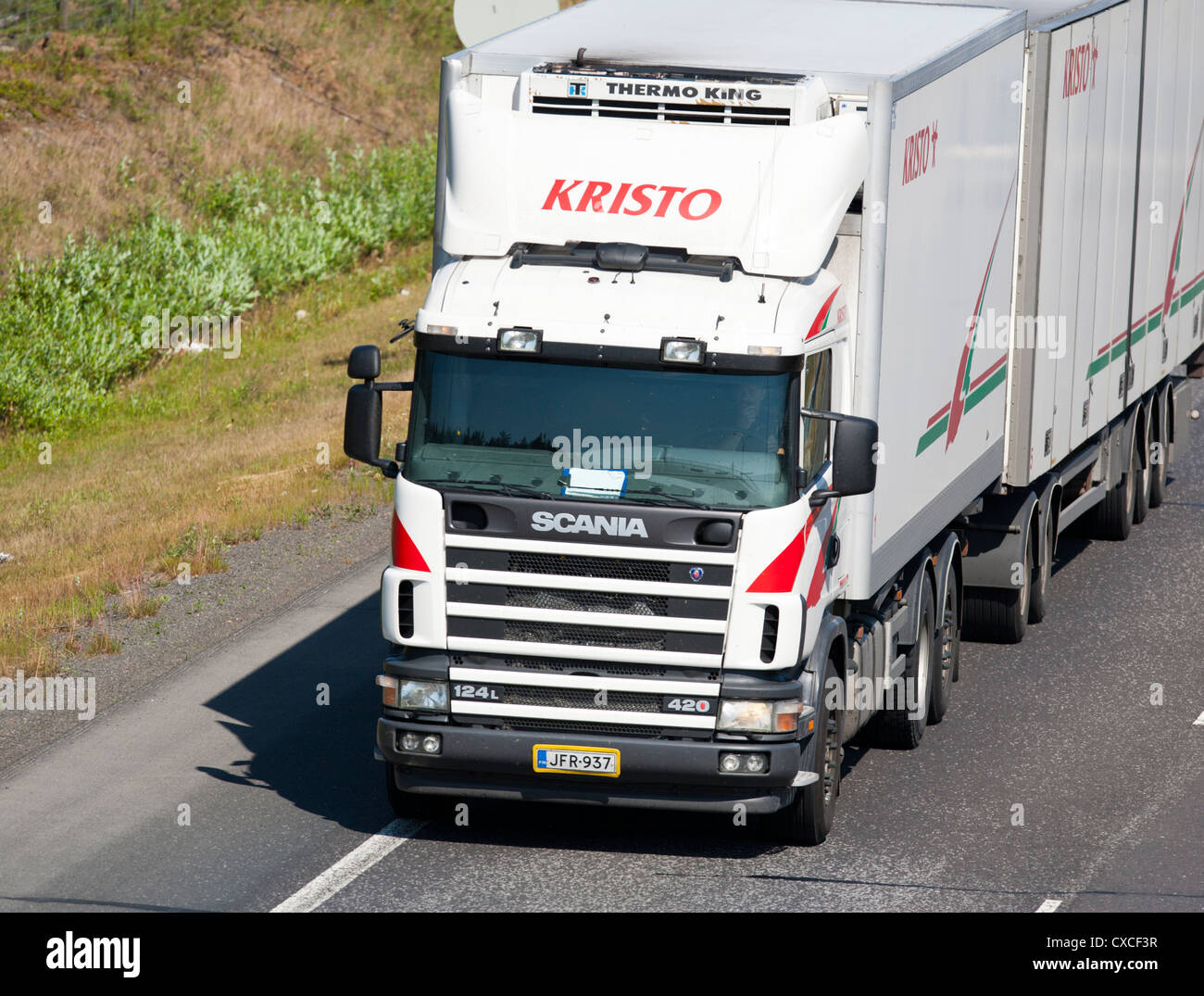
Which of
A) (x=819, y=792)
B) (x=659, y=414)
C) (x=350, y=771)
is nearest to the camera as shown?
(x=659, y=414)

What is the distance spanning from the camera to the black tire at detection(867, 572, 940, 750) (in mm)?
12164

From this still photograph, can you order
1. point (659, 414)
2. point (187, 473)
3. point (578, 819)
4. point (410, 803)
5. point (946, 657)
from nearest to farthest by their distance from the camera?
point (659, 414), point (410, 803), point (578, 819), point (946, 657), point (187, 473)

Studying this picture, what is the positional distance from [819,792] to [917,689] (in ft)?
7.27

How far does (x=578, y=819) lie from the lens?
432 inches

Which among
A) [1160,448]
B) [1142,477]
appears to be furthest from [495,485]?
[1160,448]

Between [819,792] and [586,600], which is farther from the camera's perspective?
[819,792]

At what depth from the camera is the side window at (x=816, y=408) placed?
9.62 meters

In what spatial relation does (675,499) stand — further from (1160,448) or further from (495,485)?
(1160,448)

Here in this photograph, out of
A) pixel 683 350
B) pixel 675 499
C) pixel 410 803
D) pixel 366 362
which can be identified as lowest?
pixel 410 803

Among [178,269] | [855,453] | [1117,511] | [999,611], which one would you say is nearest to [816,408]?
[855,453]

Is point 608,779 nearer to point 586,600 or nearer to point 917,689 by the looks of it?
point 586,600

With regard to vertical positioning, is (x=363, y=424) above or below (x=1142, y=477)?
above

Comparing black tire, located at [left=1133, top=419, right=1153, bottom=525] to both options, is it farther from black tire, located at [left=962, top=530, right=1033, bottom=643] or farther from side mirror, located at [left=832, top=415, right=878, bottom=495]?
side mirror, located at [left=832, top=415, right=878, bottom=495]

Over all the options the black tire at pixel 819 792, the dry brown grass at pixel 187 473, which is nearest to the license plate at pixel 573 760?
the black tire at pixel 819 792
